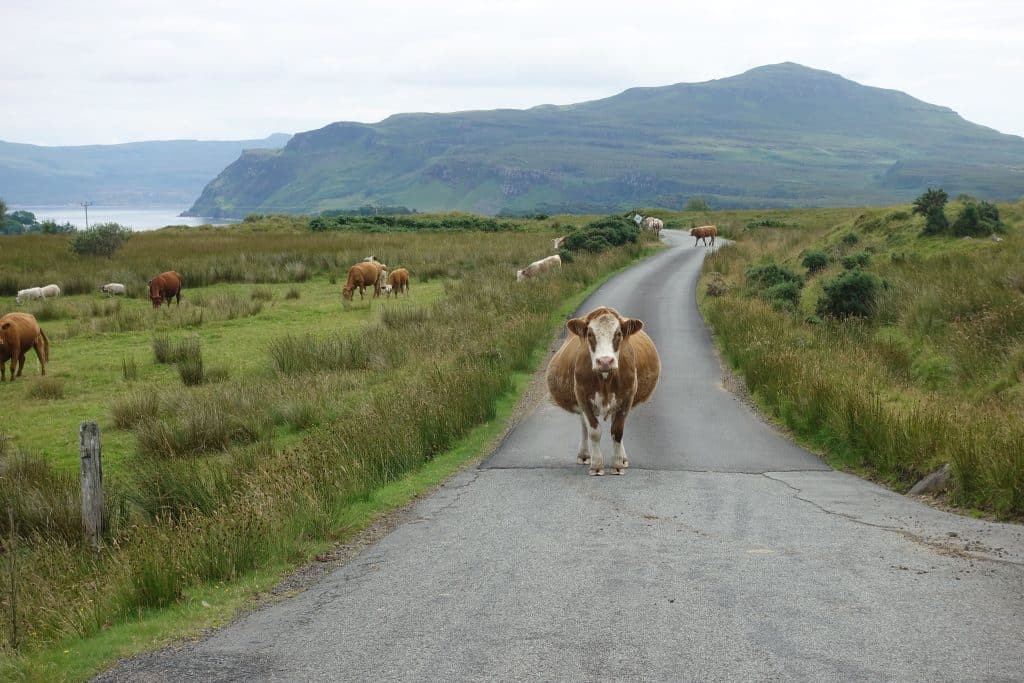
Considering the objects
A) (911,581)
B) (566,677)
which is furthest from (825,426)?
(566,677)

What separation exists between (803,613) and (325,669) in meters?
3.26

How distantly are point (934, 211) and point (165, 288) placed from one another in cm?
2514

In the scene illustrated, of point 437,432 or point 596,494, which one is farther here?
point 437,432

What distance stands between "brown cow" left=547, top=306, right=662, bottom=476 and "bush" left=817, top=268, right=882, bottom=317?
13403mm

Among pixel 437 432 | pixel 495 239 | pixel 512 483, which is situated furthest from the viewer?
pixel 495 239

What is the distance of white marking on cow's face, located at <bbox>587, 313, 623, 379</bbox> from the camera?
33.8ft

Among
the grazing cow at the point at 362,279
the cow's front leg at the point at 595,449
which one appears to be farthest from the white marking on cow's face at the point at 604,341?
the grazing cow at the point at 362,279

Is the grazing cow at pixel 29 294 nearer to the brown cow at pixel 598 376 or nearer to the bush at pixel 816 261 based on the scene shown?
the brown cow at pixel 598 376

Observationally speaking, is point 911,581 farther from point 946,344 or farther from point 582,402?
point 946,344

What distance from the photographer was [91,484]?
8711 mm

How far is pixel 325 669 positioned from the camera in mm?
5855

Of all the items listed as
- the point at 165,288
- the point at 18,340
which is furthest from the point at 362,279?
the point at 18,340

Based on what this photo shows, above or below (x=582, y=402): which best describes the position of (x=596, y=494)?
below

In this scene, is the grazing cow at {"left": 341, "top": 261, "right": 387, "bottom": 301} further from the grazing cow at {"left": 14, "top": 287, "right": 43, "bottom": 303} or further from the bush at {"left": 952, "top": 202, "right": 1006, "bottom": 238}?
the bush at {"left": 952, "top": 202, "right": 1006, "bottom": 238}
